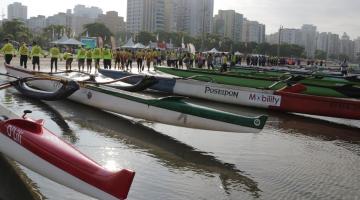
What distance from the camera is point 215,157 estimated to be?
22.7 ft

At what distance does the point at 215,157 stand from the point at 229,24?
155674 mm

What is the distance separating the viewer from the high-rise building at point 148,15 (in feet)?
490

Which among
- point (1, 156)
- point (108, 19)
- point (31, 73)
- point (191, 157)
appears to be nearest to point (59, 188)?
point (1, 156)

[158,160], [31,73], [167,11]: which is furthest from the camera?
[167,11]

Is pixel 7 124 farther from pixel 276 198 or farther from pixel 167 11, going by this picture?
pixel 167 11

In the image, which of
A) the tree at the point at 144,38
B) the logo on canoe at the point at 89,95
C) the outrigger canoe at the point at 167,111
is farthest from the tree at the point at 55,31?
the outrigger canoe at the point at 167,111

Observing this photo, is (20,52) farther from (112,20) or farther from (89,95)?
(112,20)

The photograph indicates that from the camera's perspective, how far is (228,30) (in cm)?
15788

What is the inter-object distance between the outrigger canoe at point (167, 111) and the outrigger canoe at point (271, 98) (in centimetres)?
410

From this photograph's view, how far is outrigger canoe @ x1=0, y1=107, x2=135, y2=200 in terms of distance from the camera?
409cm

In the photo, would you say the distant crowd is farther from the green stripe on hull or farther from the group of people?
the green stripe on hull

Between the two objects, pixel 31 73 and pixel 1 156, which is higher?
pixel 31 73

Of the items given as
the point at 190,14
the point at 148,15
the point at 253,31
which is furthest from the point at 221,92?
the point at 253,31

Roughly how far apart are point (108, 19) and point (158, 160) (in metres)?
165
